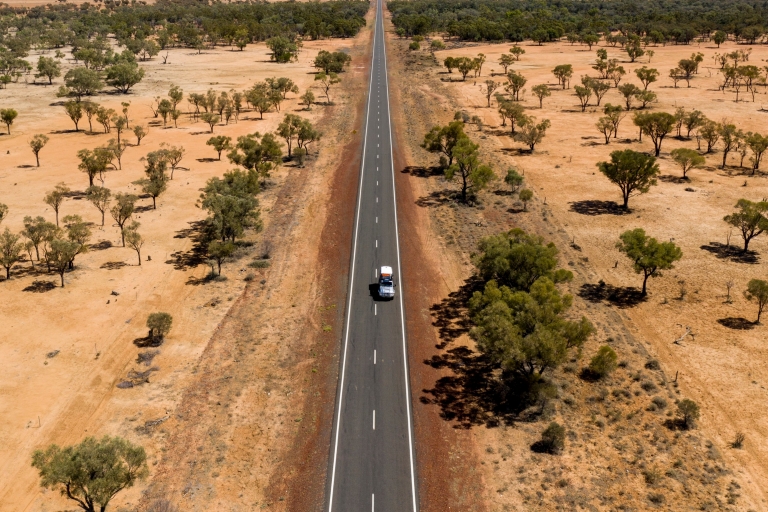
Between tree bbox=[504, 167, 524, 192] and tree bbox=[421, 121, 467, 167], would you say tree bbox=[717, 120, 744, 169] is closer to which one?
tree bbox=[504, 167, 524, 192]

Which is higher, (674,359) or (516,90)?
(516,90)

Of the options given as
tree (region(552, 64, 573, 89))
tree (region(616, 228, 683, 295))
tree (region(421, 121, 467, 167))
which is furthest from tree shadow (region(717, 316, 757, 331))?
tree (region(552, 64, 573, 89))

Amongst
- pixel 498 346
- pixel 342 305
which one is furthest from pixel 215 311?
pixel 498 346

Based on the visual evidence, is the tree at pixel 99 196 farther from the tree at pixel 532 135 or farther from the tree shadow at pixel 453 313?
the tree at pixel 532 135

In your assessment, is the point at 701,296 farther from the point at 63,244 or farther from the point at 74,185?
the point at 74,185

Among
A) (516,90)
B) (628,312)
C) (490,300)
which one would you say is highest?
(516,90)

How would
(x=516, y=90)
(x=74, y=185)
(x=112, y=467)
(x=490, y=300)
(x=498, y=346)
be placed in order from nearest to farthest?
(x=112, y=467), (x=498, y=346), (x=490, y=300), (x=74, y=185), (x=516, y=90)
